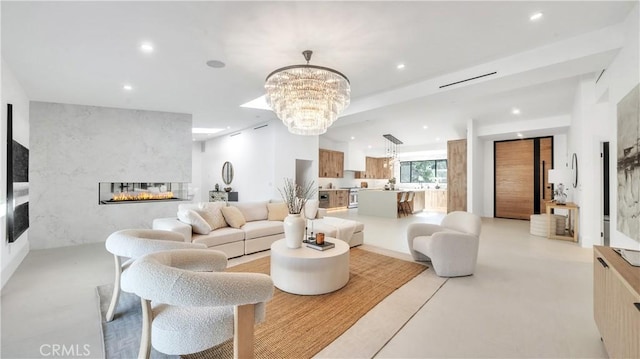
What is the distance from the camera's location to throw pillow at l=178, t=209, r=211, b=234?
12.5ft

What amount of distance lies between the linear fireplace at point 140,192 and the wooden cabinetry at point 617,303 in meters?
6.90

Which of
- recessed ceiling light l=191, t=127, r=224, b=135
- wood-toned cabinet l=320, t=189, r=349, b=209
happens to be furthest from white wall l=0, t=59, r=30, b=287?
wood-toned cabinet l=320, t=189, r=349, b=209

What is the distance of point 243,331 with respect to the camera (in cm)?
139

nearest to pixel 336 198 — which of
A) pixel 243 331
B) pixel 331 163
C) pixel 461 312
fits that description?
pixel 331 163

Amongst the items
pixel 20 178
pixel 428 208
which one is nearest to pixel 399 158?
pixel 428 208

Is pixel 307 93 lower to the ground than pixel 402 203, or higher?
higher

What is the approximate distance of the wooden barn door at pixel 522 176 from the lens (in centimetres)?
759

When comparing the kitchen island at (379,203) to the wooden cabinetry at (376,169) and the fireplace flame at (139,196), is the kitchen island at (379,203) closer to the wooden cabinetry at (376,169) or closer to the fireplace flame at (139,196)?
the wooden cabinetry at (376,169)

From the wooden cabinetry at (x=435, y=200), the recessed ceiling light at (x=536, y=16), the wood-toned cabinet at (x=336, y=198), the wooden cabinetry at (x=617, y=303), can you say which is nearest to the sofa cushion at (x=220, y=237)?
the wooden cabinetry at (x=617, y=303)

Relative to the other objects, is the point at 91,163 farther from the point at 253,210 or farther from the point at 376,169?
the point at 376,169

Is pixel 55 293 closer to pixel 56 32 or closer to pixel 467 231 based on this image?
pixel 56 32

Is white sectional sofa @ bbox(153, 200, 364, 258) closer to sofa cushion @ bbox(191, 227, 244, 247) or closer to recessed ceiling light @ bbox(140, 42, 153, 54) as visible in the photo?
sofa cushion @ bbox(191, 227, 244, 247)

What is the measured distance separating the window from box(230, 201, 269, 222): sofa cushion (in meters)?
8.53

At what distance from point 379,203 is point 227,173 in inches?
211
